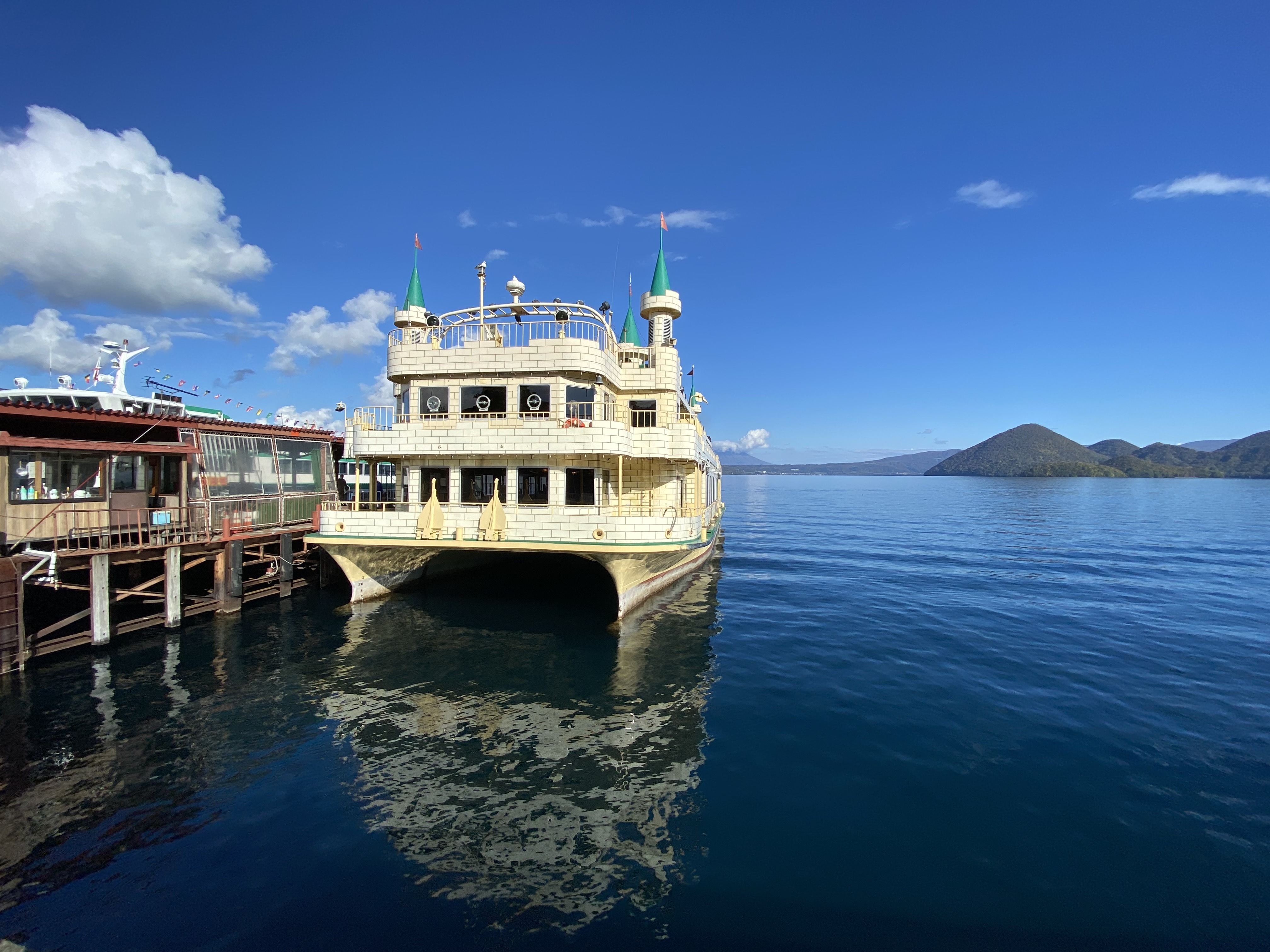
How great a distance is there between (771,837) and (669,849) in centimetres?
159

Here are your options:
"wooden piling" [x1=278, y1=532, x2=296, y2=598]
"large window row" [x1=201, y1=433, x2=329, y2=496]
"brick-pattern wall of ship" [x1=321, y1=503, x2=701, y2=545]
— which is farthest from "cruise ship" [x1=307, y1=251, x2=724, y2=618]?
"large window row" [x1=201, y1=433, x2=329, y2=496]

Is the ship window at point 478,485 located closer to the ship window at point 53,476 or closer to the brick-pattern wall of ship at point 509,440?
the brick-pattern wall of ship at point 509,440

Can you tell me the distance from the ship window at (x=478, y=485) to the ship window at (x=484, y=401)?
2178mm

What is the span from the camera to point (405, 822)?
351 inches

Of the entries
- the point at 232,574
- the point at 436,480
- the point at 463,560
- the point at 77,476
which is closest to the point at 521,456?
the point at 436,480

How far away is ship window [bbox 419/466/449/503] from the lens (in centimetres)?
2175

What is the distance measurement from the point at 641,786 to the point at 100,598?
57.8ft

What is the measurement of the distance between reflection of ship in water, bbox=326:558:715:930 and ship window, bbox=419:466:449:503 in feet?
16.1

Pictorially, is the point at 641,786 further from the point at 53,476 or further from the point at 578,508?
the point at 53,476

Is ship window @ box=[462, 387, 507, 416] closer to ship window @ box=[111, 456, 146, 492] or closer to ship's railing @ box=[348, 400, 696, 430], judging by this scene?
ship's railing @ box=[348, 400, 696, 430]

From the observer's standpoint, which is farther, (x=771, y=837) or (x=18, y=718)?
(x=18, y=718)

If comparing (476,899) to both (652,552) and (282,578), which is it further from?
(282,578)

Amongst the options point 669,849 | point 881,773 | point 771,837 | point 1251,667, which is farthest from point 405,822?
point 1251,667

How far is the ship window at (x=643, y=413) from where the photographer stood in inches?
964
